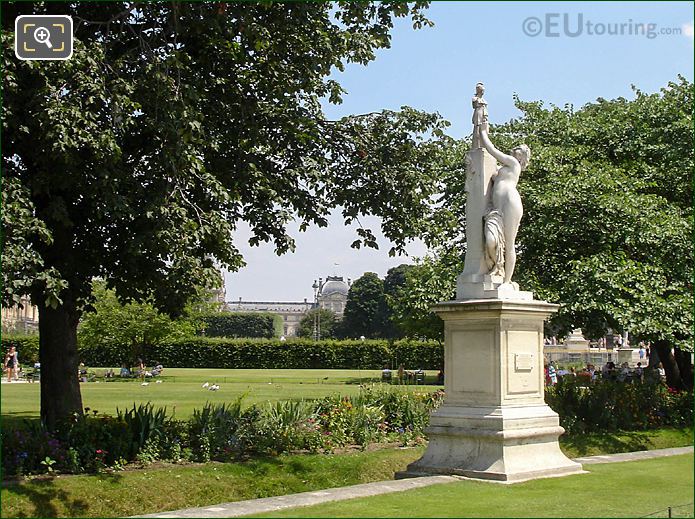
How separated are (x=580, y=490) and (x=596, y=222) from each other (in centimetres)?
1001

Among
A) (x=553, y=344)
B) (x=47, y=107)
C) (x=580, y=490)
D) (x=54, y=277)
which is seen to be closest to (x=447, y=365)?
(x=580, y=490)

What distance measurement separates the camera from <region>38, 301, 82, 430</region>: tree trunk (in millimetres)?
14609

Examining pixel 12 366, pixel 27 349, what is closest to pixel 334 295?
pixel 27 349

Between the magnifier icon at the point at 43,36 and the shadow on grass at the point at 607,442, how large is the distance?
12065mm

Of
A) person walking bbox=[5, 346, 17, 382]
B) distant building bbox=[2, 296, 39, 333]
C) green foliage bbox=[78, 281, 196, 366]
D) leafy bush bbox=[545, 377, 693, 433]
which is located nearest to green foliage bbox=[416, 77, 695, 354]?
leafy bush bbox=[545, 377, 693, 433]

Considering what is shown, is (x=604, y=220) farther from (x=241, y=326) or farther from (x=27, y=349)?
(x=241, y=326)

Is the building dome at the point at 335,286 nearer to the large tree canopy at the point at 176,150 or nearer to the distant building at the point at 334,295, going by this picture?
the distant building at the point at 334,295

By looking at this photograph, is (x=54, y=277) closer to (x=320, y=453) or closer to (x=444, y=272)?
(x=320, y=453)

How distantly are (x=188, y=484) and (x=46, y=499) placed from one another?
219 cm

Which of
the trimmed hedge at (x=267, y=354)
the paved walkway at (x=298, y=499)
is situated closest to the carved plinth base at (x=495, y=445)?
the paved walkway at (x=298, y=499)

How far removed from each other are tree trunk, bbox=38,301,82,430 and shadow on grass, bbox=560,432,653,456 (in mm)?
9621

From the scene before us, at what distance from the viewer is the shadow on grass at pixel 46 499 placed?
11023mm

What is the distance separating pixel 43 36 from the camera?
11664 millimetres

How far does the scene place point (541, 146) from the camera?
21188mm
